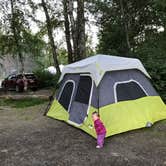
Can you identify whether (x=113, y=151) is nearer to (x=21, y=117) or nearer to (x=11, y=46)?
(x=21, y=117)

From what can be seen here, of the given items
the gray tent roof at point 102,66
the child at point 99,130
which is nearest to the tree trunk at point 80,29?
the gray tent roof at point 102,66

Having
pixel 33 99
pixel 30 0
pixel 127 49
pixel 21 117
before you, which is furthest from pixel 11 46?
pixel 21 117

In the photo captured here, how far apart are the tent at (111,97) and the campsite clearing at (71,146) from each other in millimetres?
225

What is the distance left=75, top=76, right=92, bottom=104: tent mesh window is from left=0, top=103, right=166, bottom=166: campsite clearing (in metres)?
0.72

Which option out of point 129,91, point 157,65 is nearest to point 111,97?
point 129,91

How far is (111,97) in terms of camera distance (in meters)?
5.52

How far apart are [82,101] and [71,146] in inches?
57.3

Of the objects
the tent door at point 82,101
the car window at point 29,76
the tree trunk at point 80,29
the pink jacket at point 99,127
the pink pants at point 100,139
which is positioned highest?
the tree trunk at point 80,29

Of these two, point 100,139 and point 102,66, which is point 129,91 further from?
point 100,139

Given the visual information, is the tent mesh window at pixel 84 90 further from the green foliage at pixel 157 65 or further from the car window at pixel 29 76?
the car window at pixel 29 76

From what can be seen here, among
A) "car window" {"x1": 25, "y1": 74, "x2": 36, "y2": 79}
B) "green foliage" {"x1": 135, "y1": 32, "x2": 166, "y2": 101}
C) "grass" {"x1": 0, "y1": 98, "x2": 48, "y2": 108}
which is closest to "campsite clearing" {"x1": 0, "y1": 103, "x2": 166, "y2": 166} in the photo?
"green foliage" {"x1": 135, "y1": 32, "x2": 166, "y2": 101}

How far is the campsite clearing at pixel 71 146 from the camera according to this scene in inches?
157

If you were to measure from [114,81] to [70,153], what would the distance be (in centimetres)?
211

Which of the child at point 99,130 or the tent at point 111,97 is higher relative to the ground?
the tent at point 111,97
